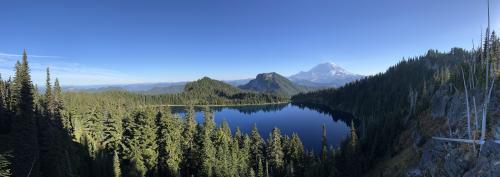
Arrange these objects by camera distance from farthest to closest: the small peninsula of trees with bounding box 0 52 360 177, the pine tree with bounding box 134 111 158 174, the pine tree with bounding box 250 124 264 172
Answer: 1. the pine tree with bounding box 250 124 264 172
2. the pine tree with bounding box 134 111 158 174
3. the small peninsula of trees with bounding box 0 52 360 177

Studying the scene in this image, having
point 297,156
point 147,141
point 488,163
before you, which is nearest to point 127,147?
point 147,141

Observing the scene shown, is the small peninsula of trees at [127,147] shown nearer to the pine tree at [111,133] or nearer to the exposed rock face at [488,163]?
the pine tree at [111,133]

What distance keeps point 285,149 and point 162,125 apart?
36469 millimetres

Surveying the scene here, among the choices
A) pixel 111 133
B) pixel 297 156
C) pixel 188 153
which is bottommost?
pixel 297 156

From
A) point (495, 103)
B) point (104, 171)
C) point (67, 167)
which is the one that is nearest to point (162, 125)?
point (104, 171)

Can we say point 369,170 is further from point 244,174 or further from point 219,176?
point 219,176

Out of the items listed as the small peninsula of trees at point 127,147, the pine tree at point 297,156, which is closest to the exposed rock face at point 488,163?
the small peninsula of trees at point 127,147

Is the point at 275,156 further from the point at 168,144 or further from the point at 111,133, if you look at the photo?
the point at 111,133

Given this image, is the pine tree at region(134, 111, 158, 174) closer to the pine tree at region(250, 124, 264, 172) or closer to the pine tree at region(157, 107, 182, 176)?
the pine tree at region(157, 107, 182, 176)

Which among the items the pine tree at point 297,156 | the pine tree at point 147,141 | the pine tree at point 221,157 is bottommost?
the pine tree at point 297,156

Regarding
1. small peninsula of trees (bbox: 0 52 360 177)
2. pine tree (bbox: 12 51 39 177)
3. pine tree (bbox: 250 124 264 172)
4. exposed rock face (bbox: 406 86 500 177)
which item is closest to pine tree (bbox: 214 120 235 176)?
small peninsula of trees (bbox: 0 52 360 177)

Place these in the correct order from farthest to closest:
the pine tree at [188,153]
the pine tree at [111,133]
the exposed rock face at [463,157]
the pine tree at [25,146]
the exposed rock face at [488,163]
A: the pine tree at [188,153] → the pine tree at [111,133] → the pine tree at [25,146] → the exposed rock face at [463,157] → the exposed rock face at [488,163]

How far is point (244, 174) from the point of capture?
6247 centimetres

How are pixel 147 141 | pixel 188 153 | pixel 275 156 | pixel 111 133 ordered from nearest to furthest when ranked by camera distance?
pixel 147 141 → pixel 111 133 → pixel 188 153 → pixel 275 156
